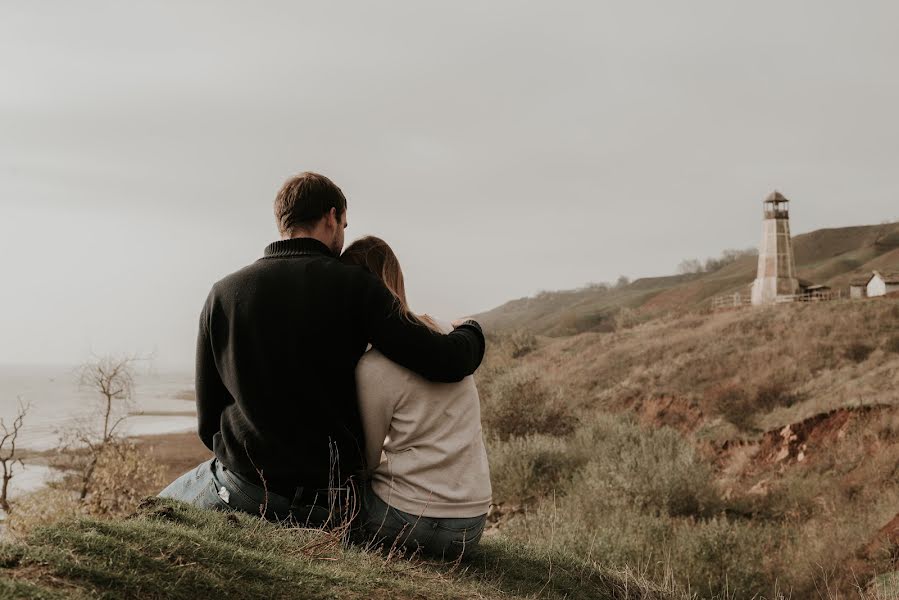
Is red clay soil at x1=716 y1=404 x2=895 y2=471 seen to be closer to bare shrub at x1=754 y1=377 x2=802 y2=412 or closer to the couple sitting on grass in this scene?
bare shrub at x1=754 y1=377 x2=802 y2=412

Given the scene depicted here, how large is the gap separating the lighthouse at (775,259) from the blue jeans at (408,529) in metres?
36.6

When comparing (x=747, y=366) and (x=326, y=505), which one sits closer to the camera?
(x=326, y=505)

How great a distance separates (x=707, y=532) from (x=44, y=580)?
8307mm

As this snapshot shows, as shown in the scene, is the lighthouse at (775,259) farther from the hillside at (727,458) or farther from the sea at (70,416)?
the sea at (70,416)

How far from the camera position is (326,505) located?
3555 millimetres

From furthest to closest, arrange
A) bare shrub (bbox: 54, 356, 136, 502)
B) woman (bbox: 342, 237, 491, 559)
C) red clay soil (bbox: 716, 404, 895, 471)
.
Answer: bare shrub (bbox: 54, 356, 136, 502)
red clay soil (bbox: 716, 404, 895, 471)
woman (bbox: 342, 237, 491, 559)

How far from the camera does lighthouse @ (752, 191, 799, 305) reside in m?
37.2

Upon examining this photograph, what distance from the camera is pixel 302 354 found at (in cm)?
337

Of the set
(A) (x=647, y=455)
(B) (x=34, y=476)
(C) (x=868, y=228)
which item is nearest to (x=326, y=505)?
(A) (x=647, y=455)

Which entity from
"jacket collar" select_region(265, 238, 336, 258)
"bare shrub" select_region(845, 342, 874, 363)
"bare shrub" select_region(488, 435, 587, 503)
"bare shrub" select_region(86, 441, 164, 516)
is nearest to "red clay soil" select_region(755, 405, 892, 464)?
"bare shrub" select_region(488, 435, 587, 503)

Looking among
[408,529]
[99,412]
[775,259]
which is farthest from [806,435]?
[775,259]

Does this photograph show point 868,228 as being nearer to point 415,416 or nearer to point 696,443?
point 696,443

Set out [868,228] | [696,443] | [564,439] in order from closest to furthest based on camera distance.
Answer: [564,439]
[696,443]
[868,228]

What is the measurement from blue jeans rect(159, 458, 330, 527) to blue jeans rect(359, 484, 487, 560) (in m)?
0.23
